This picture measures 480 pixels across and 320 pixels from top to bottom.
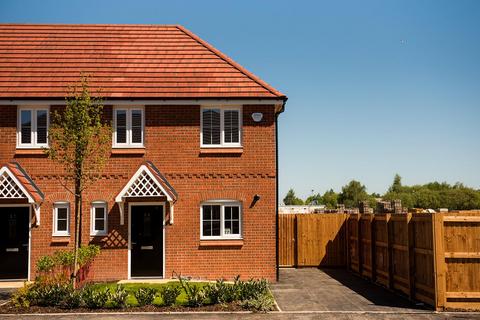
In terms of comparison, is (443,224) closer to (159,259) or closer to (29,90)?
(159,259)

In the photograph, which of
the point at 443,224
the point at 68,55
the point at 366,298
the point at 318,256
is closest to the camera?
the point at 443,224

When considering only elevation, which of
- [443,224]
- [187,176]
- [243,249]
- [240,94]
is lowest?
[243,249]

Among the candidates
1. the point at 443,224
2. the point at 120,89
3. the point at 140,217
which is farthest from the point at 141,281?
the point at 443,224

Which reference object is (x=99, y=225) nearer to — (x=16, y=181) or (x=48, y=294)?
(x=16, y=181)

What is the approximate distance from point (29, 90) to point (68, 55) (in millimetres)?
2331

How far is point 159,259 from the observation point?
16156 mm

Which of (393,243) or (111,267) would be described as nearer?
(393,243)

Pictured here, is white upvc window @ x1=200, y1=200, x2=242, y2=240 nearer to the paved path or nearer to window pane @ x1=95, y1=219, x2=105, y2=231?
the paved path

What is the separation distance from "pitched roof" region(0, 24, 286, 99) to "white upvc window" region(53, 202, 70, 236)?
11.4 ft

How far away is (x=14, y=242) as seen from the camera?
16.1 meters

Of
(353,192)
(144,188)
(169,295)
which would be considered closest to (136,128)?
(144,188)

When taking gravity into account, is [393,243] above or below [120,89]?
below

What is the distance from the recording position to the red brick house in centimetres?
1603

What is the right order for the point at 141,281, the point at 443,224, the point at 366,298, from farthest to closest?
1. the point at 141,281
2. the point at 366,298
3. the point at 443,224
